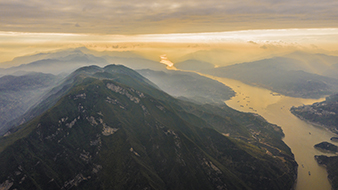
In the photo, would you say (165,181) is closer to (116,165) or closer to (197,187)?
(197,187)

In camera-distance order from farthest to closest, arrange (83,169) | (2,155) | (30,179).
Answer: (83,169) → (2,155) → (30,179)

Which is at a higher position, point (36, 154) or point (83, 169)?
point (36, 154)

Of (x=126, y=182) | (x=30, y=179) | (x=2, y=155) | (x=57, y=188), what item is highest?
(x=2, y=155)

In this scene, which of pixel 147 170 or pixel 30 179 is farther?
pixel 147 170

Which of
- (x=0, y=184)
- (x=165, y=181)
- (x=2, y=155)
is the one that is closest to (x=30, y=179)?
(x=0, y=184)

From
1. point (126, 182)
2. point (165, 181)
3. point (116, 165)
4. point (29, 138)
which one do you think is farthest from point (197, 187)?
point (29, 138)

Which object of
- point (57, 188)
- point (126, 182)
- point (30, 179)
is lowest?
point (126, 182)

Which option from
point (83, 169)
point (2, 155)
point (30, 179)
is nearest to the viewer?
point (30, 179)

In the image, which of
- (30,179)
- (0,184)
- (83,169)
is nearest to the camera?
(0,184)

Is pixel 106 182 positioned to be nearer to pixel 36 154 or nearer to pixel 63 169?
pixel 63 169

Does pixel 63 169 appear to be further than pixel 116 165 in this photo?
No
